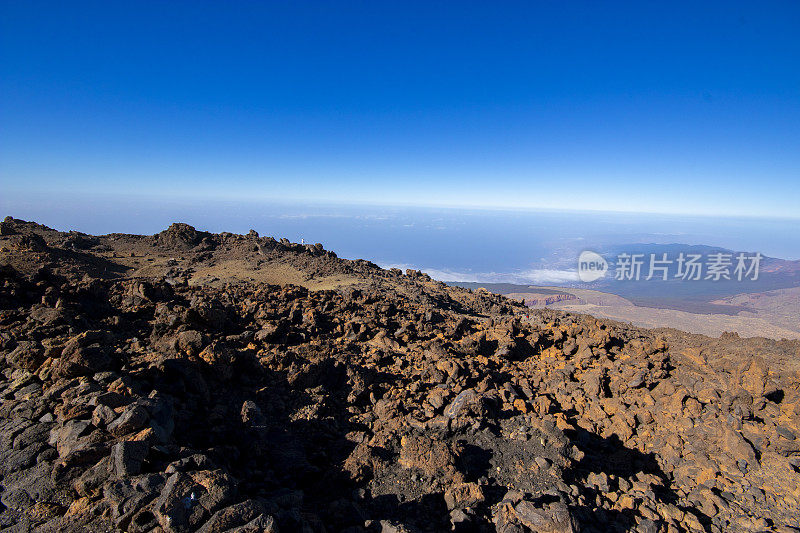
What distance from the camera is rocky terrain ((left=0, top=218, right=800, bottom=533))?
2.89 m

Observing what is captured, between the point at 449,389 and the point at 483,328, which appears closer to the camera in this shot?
the point at 449,389

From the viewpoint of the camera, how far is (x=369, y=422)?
4961mm

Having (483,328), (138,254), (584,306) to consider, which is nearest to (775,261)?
(584,306)

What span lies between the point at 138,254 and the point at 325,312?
45.2 feet

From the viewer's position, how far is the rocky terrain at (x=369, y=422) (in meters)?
2.89

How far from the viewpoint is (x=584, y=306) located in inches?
2071

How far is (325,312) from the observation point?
27.2 feet

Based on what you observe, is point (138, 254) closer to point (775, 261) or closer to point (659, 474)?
point (659, 474)

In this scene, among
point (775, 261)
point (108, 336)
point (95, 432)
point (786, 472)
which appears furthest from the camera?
point (775, 261)

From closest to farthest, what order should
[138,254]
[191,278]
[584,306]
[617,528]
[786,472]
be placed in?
[617,528], [786,472], [191,278], [138,254], [584,306]

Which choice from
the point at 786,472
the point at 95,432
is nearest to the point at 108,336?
the point at 95,432

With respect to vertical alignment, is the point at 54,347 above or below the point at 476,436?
above

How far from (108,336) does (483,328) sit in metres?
7.10

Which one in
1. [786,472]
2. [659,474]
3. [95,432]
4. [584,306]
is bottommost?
[584,306]
